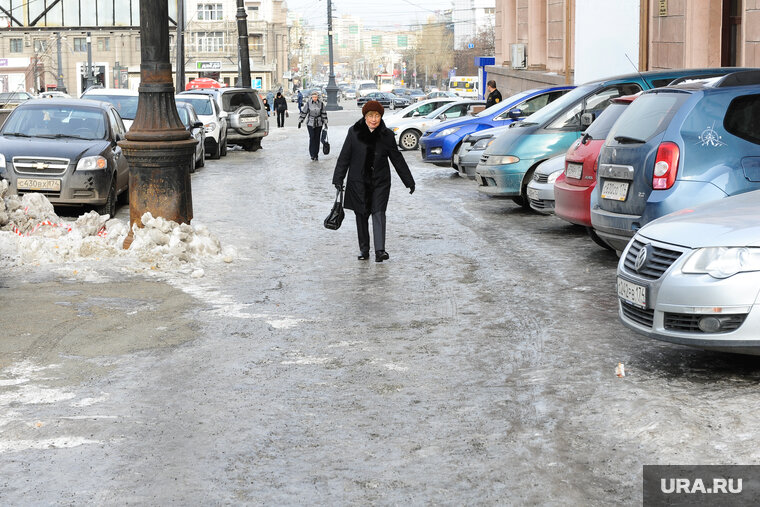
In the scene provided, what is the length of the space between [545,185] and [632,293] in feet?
22.2

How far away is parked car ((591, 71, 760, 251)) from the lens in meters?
8.70

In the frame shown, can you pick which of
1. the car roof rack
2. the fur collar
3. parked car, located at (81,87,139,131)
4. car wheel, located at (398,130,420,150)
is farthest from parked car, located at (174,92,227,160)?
the car roof rack

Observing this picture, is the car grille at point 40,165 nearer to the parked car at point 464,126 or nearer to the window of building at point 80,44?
the parked car at point 464,126

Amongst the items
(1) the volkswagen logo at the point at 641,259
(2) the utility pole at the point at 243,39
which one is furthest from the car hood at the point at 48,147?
(2) the utility pole at the point at 243,39

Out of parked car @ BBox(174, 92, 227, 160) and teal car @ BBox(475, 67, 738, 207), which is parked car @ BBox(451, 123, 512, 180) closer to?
teal car @ BBox(475, 67, 738, 207)

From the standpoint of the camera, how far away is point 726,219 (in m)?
6.50

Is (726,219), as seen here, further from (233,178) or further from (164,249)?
(233,178)

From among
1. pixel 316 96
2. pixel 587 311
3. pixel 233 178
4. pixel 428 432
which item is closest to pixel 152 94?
pixel 587 311

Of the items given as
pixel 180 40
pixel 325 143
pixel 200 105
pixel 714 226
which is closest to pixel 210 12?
pixel 180 40

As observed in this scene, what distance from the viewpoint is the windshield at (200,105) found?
28.1m

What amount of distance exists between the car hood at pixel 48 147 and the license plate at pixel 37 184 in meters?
0.33

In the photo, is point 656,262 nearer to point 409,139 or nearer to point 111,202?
point 111,202

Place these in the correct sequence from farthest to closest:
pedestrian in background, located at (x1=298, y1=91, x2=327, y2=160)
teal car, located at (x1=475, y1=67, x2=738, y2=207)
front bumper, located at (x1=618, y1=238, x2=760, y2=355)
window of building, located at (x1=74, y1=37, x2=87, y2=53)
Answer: window of building, located at (x1=74, y1=37, x2=87, y2=53) < pedestrian in background, located at (x1=298, y1=91, x2=327, y2=160) < teal car, located at (x1=475, y1=67, x2=738, y2=207) < front bumper, located at (x1=618, y1=238, x2=760, y2=355)

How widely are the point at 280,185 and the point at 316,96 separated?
772 centimetres
